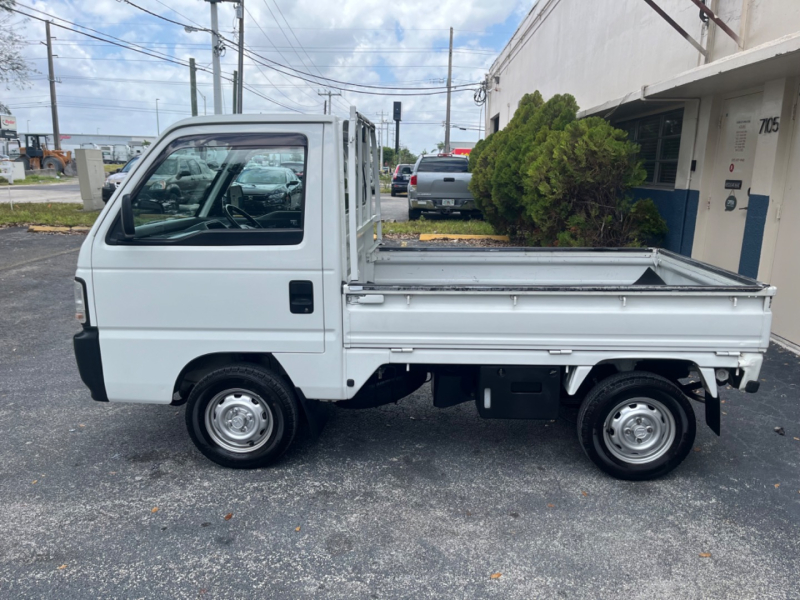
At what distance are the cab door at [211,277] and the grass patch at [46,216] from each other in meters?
13.2

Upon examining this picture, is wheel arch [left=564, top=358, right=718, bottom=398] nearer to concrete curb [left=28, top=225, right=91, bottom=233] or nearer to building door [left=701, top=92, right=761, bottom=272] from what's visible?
building door [left=701, top=92, right=761, bottom=272]

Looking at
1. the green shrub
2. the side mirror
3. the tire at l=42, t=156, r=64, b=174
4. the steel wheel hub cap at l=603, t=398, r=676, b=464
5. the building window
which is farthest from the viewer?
the tire at l=42, t=156, r=64, b=174

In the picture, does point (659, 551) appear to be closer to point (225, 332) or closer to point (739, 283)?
point (739, 283)

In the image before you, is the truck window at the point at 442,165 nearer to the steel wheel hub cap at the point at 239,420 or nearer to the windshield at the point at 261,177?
the windshield at the point at 261,177

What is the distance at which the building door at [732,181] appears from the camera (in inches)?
292

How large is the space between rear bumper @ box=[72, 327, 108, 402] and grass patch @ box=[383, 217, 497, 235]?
35.7ft

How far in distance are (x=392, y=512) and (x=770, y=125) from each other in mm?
5926

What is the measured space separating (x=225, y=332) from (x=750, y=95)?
668 centimetres

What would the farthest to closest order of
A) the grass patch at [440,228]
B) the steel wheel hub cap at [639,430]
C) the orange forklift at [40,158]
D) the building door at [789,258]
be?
the orange forklift at [40,158] < the grass patch at [440,228] < the building door at [789,258] < the steel wheel hub cap at [639,430]

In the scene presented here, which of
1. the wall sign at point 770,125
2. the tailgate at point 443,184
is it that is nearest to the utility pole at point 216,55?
the tailgate at point 443,184

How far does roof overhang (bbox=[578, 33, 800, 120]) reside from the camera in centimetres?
→ 550

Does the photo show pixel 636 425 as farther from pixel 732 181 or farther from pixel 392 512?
pixel 732 181

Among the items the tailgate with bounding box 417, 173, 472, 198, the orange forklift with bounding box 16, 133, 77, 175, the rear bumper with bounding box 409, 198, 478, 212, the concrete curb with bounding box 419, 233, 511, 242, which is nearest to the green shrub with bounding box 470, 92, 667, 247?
the concrete curb with bounding box 419, 233, 511, 242

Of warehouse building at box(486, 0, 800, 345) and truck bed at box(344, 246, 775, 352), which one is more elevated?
warehouse building at box(486, 0, 800, 345)
